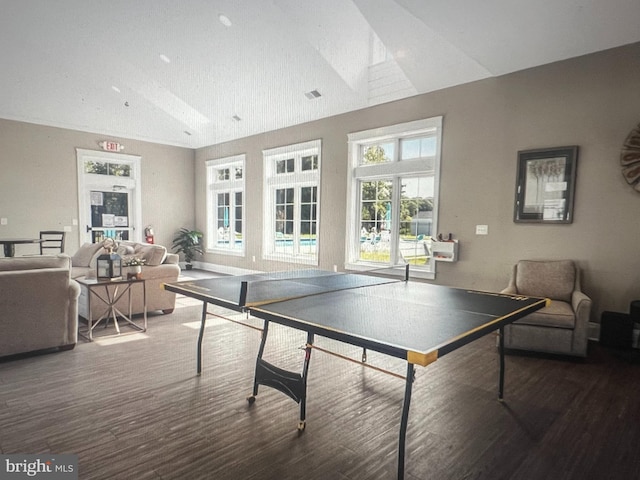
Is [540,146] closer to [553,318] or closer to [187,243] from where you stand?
[553,318]

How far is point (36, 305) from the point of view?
3.22m

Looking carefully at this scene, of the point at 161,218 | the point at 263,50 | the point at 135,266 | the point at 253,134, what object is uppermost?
the point at 263,50

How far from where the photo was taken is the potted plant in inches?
361

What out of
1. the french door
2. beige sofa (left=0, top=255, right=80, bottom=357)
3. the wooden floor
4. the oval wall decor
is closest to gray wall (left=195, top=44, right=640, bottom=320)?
the oval wall decor

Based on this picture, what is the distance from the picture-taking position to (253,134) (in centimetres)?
794

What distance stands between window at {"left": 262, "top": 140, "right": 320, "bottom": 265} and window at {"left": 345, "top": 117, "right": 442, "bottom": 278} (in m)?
0.91

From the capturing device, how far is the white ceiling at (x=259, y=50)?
372cm

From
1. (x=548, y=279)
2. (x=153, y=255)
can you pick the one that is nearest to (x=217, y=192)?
(x=153, y=255)

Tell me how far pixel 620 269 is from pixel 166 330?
505 cm

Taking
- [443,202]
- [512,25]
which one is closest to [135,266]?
[443,202]

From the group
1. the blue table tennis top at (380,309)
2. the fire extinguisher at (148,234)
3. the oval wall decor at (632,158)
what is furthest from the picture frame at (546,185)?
the fire extinguisher at (148,234)

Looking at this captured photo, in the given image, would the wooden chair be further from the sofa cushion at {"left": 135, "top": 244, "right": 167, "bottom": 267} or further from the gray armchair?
the gray armchair

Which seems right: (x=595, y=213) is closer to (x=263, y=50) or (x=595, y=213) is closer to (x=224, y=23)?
(x=263, y=50)

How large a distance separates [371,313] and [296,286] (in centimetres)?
91
